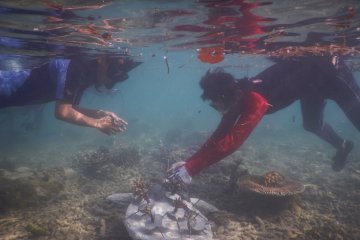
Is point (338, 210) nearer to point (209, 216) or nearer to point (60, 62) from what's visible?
point (209, 216)

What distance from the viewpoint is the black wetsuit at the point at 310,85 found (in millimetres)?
7039

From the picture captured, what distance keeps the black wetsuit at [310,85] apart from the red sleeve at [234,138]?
0.74 meters

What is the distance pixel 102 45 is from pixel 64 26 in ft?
12.0

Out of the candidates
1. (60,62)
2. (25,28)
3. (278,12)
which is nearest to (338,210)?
(278,12)

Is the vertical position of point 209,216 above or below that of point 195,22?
below

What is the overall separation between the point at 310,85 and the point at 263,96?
1914mm

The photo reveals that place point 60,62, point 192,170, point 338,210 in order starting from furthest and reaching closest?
point 338,210
point 60,62
point 192,170

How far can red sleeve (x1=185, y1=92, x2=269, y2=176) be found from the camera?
5918mm

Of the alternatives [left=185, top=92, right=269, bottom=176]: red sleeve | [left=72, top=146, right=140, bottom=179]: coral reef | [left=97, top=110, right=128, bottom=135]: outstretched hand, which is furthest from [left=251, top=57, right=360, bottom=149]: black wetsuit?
[left=72, top=146, right=140, bottom=179]: coral reef

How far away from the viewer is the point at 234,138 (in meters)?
5.91

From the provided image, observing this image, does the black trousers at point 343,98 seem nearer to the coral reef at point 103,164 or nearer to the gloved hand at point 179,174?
the gloved hand at point 179,174

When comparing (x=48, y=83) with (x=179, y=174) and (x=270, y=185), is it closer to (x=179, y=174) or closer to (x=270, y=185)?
(x=179, y=174)

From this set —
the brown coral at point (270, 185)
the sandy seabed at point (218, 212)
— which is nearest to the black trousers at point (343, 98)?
the brown coral at point (270, 185)

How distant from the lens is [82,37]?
11.5m
